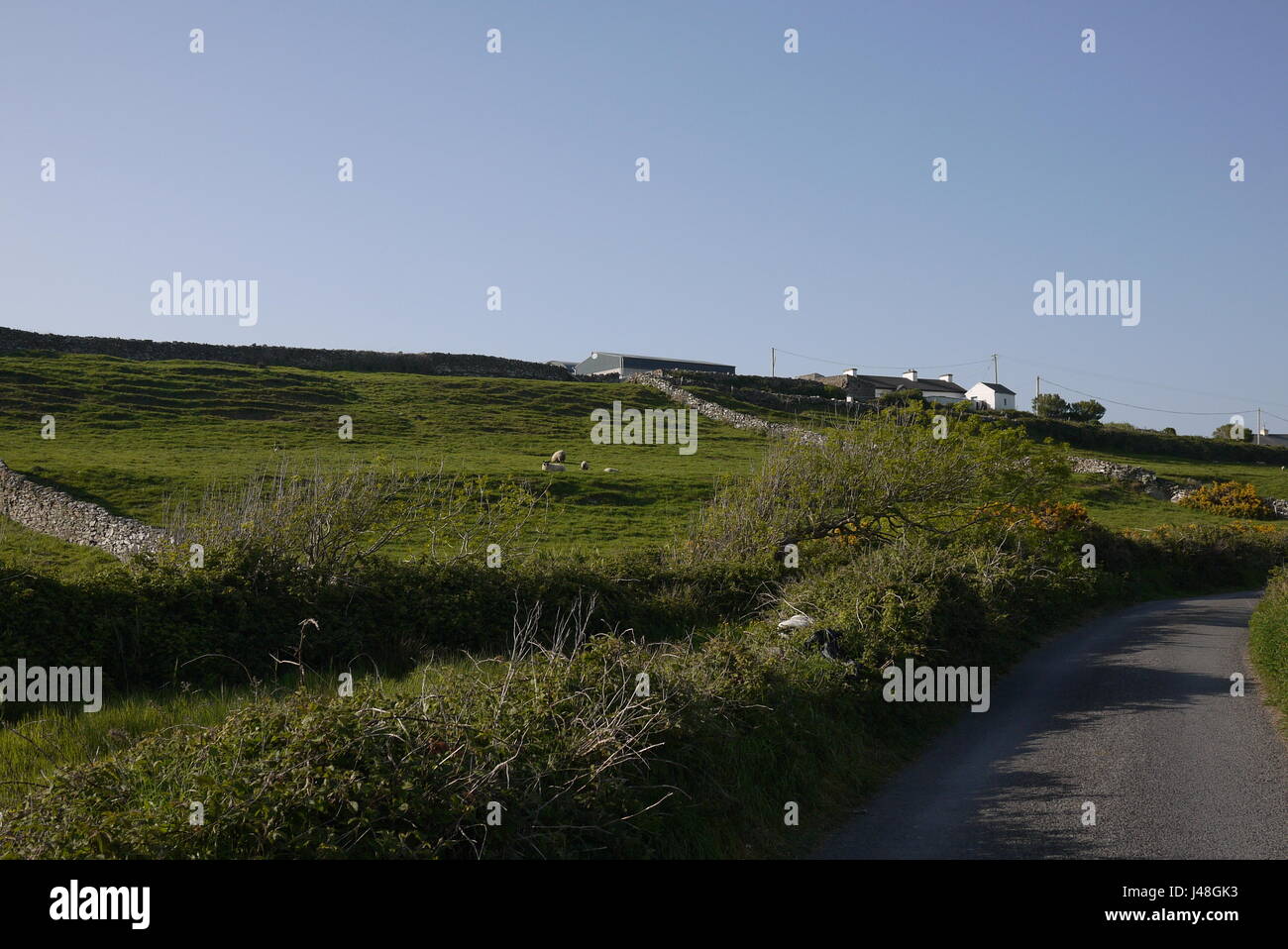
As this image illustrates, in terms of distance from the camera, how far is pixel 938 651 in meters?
14.8

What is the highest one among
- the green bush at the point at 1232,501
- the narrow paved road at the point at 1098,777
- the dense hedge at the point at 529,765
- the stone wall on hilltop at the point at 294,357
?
the stone wall on hilltop at the point at 294,357

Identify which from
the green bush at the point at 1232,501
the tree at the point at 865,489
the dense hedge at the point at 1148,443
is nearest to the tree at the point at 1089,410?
the dense hedge at the point at 1148,443

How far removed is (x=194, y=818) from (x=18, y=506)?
2456 cm

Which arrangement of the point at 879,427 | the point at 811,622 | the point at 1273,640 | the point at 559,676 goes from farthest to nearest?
the point at 879,427
the point at 1273,640
the point at 811,622
the point at 559,676

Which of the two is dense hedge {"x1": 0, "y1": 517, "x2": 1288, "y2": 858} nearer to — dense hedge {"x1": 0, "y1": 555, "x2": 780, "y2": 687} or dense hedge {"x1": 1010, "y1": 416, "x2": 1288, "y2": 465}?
dense hedge {"x1": 0, "y1": 555, "x2": 780, "y2": 687}

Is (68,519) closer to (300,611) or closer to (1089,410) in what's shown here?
(300,611)

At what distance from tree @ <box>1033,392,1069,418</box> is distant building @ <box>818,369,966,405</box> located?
737cm

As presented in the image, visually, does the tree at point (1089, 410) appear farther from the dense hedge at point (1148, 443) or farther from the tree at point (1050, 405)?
the dense hedge at point (1148, 443)

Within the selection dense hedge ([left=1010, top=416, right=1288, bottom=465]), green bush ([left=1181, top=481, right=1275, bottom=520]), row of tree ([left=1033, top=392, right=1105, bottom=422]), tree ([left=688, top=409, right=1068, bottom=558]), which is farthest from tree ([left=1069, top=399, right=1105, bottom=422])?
tree ([left=688, top=409, right=1068, bottom=558])

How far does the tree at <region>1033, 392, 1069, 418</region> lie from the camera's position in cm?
9425

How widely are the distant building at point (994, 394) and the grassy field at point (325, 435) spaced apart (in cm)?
5429

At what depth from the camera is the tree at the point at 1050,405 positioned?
94.2m

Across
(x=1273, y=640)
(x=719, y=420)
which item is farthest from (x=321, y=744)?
(x=719, y=420)

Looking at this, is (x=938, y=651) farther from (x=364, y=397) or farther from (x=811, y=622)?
(x=364, y=397)
